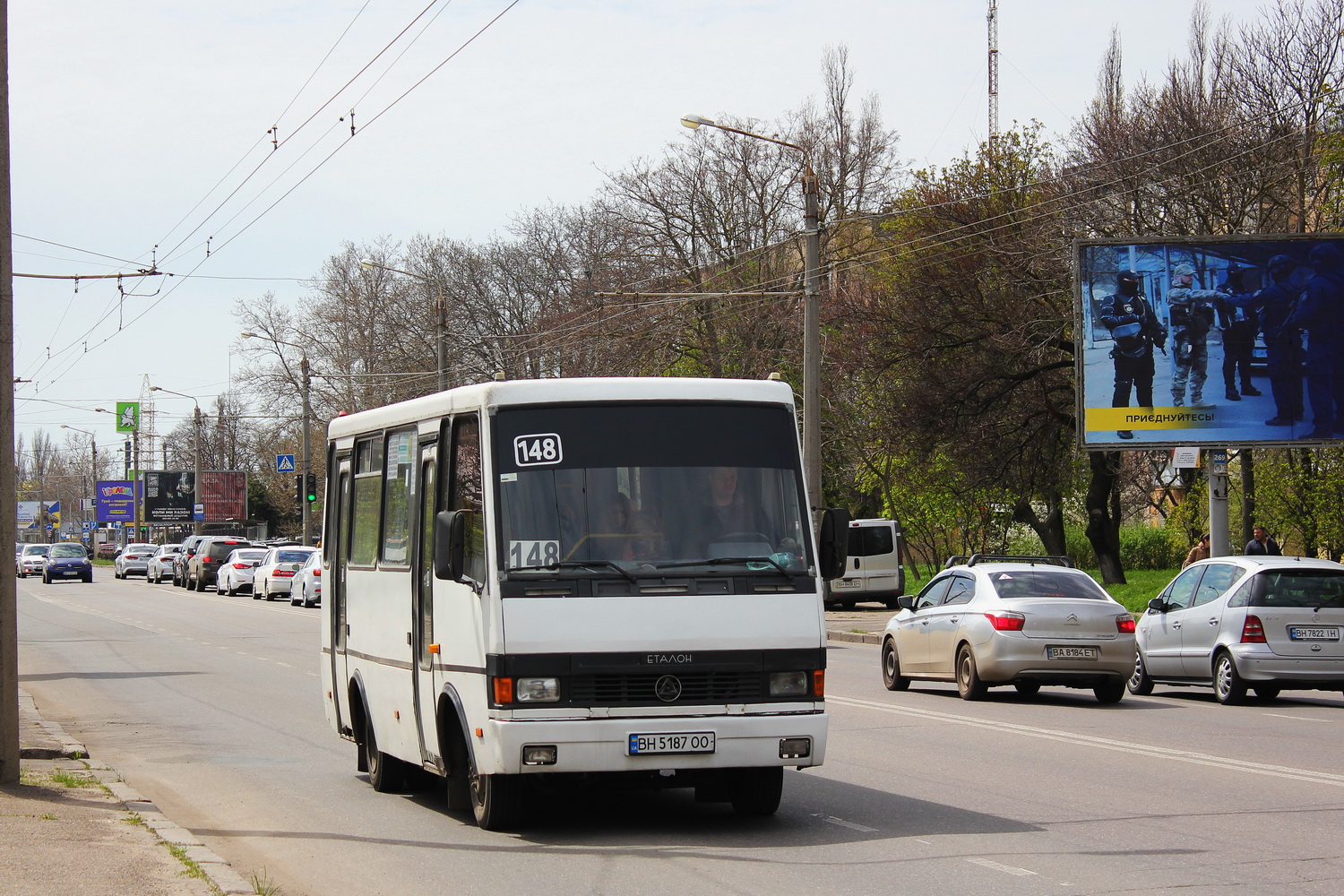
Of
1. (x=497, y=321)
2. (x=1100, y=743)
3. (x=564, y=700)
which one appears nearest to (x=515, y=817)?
(x=564, y=700)

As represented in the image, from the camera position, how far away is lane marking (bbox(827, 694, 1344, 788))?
10.9 metres

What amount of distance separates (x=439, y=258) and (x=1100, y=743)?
2207 inches

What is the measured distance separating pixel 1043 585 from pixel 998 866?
9557 mm

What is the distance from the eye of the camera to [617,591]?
8.32 meters

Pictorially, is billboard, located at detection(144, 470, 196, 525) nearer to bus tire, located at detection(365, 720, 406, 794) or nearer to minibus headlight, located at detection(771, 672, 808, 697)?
bus tire, located at detection(365, 720, 406, 794)

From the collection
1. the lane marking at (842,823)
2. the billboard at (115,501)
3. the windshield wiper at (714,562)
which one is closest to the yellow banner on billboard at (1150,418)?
the lane marking at (842,823)

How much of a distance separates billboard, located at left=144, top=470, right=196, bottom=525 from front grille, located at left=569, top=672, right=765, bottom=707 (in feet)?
337

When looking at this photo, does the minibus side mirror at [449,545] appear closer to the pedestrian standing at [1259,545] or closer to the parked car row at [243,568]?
the pedestrian standing at [1259,545]

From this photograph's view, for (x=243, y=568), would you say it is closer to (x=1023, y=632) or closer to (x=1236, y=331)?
(x=1236, y=331)

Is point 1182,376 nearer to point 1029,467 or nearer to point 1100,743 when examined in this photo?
point 1029,467

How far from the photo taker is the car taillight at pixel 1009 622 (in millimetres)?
16156

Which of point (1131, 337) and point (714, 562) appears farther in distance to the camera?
point (1131, 337)

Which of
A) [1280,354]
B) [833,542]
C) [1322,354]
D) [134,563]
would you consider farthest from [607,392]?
[134,563]

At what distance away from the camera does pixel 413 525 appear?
31.8 feet
